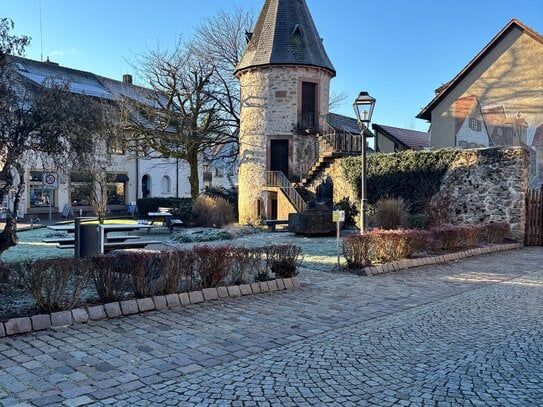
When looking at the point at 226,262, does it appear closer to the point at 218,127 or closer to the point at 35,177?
the point at 218,127

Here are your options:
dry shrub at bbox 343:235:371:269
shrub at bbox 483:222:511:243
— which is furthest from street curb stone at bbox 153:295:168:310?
shrub at bbox 483:222:511:243

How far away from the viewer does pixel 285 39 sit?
85.4 ft

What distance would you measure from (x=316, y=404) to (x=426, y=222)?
46.7ft

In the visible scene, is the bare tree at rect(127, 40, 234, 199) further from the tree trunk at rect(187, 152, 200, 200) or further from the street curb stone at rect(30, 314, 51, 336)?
the street curb stone at rect(30, 314, 51, 336)

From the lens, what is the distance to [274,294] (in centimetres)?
763

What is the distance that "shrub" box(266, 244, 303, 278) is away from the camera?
810cm

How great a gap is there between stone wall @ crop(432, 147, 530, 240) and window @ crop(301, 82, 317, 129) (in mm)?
9508

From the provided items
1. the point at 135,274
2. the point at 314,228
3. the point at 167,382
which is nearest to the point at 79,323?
the point at 135,274

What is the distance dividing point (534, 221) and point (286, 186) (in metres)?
11.8

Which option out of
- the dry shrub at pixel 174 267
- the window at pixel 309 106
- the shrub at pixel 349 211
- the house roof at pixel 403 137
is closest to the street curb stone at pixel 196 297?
the dry shrub at pixel 174 267

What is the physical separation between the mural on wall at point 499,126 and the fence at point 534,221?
20.8ft

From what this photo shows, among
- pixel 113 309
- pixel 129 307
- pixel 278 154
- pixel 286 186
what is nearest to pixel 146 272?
pixel 129 307

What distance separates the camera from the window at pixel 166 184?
144 ft

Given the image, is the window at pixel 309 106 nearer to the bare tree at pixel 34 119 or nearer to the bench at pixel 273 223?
the bench at pixel 273 223
